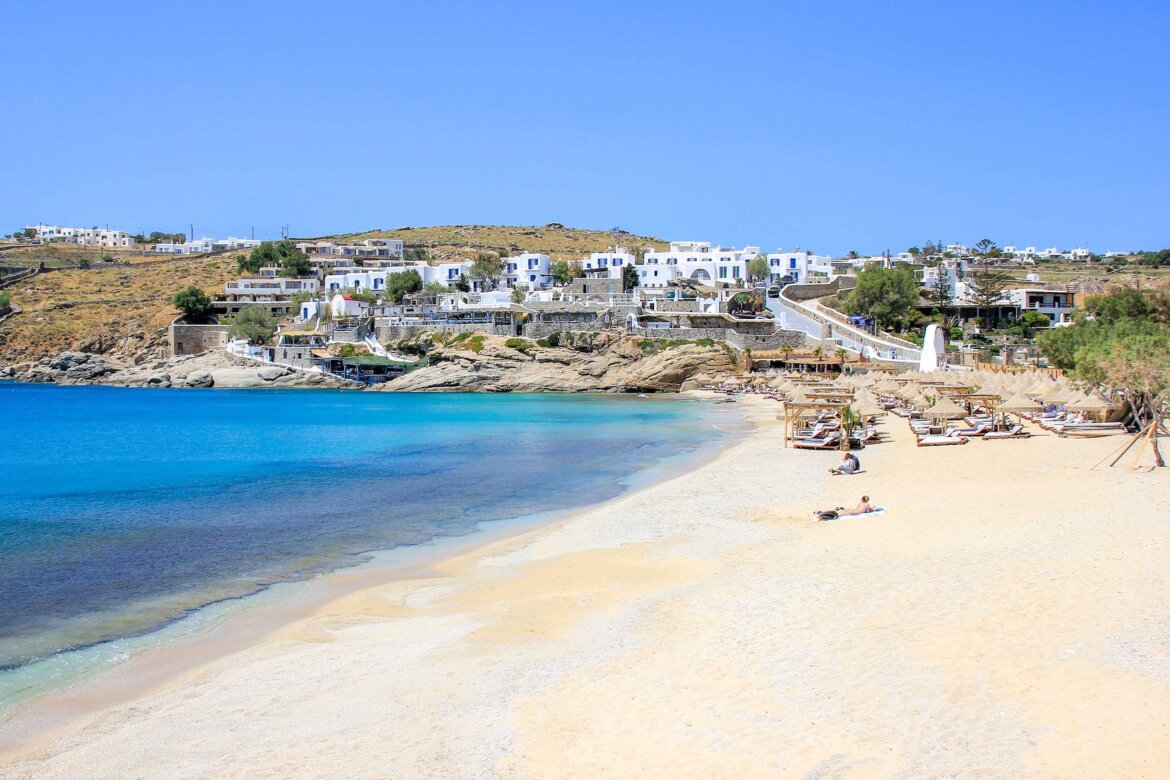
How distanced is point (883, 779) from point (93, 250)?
148977mm

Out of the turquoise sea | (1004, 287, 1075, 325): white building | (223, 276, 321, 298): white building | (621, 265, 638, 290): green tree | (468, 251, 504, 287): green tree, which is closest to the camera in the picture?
the turquoise sea

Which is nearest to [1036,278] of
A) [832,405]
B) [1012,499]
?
[832,405]

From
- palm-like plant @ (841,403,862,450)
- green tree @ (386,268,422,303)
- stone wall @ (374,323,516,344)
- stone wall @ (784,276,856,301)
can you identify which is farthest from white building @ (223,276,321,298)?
palm-like plant @ (841,403,862,450)

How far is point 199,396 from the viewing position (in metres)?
69.8

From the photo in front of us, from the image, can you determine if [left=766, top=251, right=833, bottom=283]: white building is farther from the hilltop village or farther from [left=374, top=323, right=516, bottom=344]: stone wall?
[left=374, top=323, right=516, bottom=344]: stone wall

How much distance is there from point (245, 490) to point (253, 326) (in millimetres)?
64562

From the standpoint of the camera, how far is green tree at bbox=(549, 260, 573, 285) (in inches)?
3425

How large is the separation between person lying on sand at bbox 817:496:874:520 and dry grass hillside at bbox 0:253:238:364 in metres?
84.5

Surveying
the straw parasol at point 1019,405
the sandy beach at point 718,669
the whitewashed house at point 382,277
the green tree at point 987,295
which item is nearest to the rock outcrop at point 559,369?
the green tree at point 987,295

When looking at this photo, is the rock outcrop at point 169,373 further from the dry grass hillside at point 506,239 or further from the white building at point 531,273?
the dry grass hillside at point 506,239

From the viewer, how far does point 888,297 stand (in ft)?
228

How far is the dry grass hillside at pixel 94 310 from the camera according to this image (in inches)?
3529

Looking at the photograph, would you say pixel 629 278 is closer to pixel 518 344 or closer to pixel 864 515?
pixel 518 344

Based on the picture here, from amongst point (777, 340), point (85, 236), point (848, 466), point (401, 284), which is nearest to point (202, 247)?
point (85, 236)
